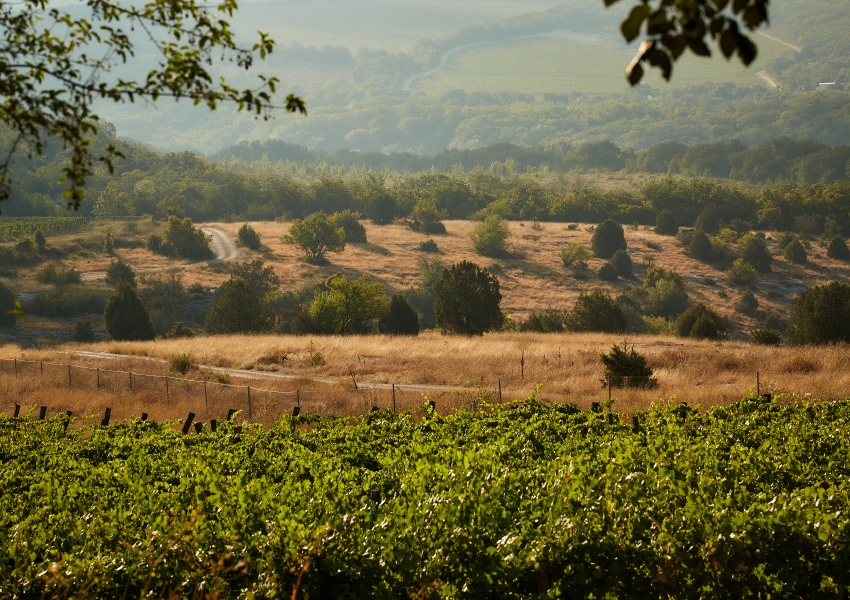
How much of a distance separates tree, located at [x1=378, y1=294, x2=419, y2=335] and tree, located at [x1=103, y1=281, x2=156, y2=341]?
1951 centimetres

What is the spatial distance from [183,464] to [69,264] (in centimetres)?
8139

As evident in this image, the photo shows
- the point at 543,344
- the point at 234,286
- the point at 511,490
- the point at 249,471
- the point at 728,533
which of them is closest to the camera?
the point at 728,533

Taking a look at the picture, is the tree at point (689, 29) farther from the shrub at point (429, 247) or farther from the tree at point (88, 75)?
the shrub at point (429, 247)

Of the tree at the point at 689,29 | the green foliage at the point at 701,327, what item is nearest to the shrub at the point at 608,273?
the green foliage at the point at 701,327

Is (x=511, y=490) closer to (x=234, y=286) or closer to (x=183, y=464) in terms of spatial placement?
(x=183, y=464)

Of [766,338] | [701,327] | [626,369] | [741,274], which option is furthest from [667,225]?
[626,369]

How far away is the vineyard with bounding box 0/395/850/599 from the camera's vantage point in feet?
15.2

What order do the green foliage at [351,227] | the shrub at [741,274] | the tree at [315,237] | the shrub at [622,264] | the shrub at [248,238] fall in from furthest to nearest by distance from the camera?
the green foliage at [351,227] < the shrub at [248,238] < the tree at [315,237] < the shrub at [622,264] < the shrub at [741,274]

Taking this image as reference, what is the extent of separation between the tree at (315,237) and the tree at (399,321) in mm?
40900

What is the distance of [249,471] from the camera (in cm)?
816

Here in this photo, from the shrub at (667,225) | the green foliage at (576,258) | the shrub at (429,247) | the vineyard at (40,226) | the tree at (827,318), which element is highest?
the shrub at (667,225)

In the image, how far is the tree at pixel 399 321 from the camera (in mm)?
43000

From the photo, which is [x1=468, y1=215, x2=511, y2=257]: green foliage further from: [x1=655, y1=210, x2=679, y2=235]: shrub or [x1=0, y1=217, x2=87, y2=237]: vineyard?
[x1=0, y1=217, x2=87, y2=237]: vineyard

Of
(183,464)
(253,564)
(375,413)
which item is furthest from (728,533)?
(375,413)
